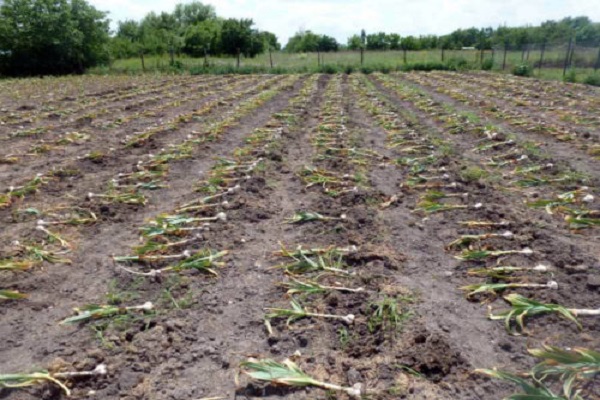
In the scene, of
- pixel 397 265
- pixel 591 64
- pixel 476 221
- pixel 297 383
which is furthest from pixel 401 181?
pixel 591 64

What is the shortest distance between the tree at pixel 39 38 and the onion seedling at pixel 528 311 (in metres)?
31.1

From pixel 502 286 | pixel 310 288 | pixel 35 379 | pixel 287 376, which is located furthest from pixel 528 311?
pixel 35 379

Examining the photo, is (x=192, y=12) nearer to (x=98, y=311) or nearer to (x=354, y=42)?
(x=354, y=42)

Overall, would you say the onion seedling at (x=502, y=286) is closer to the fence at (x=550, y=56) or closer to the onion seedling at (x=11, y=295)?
the onion seedling at (x=11, y=295)

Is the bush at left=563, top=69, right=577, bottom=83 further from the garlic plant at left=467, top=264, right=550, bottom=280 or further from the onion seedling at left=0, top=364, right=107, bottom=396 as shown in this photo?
the onion seedling at left=0, top=364, right=107, bottom=396

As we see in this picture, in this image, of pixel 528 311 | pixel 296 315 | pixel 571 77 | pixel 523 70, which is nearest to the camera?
pixel 528 311

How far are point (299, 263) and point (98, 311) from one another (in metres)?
1.66

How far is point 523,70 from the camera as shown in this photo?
850 inches

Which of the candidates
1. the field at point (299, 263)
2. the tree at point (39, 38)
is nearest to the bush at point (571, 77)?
the field at point (299, 263)

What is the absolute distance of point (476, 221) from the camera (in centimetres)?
463

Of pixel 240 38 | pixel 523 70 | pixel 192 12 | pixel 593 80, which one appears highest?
pixel 192 12

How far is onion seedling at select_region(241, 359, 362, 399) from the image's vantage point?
8.20 ft

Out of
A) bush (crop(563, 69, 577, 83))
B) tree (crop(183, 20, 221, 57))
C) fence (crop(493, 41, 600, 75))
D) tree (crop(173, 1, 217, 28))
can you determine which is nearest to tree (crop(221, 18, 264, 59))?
tree (crop(183, 20, 221, 57))

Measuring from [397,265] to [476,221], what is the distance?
1355 mm
